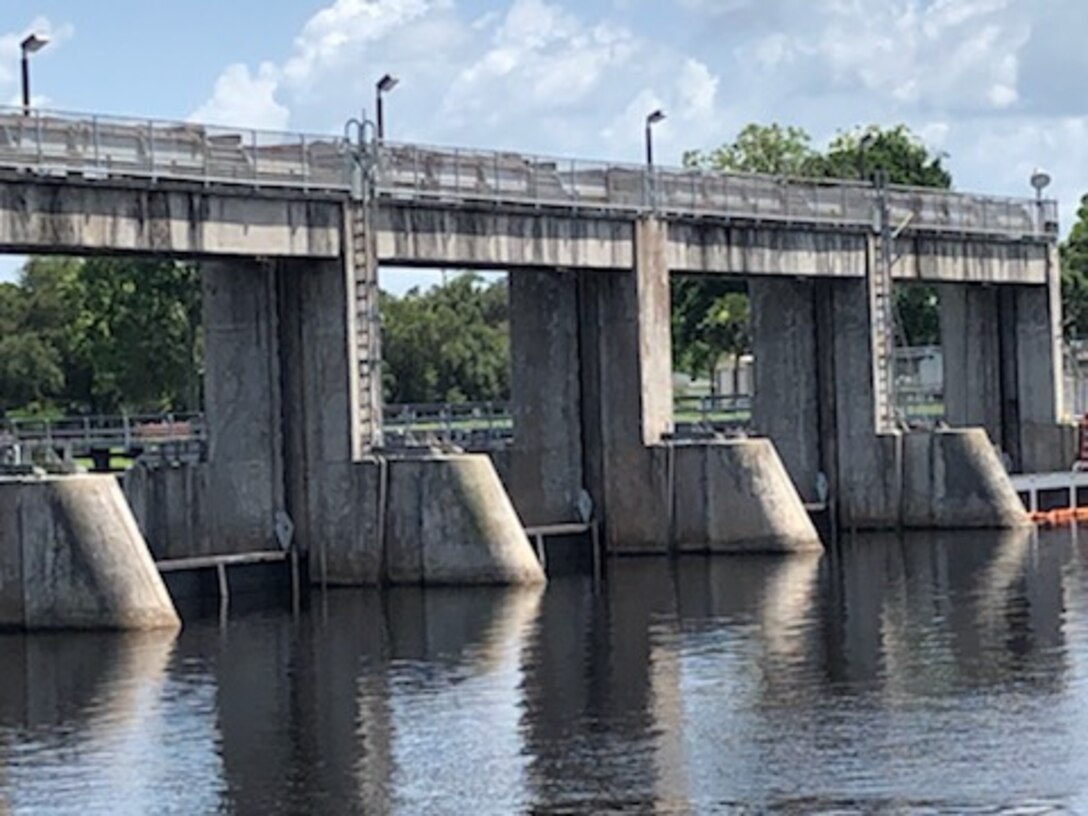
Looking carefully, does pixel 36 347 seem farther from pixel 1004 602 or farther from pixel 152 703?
pixel 152 703

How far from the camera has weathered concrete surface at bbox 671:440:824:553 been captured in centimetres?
8088

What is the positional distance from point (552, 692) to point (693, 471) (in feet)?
96.2

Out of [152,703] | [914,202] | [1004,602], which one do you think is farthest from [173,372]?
[152,703]

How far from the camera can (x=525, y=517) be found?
83.6 meters

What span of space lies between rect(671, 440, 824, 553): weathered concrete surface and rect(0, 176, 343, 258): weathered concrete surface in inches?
541

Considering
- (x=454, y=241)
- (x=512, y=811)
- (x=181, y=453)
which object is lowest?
(x=512, y=811)

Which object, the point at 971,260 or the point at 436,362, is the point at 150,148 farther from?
the point at 436,362

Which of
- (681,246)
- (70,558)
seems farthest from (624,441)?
(70,558)

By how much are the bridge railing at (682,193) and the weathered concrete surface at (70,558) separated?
15.1 metres

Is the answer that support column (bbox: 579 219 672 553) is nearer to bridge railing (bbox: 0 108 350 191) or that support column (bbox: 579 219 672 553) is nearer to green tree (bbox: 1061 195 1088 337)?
bridge railing (bbox: 0 108 350 191)

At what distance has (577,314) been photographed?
84.2 m

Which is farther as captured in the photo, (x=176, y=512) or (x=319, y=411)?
(x=176, y=512)

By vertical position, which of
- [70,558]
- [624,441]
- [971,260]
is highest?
[971,260]

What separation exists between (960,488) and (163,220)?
104 ft
